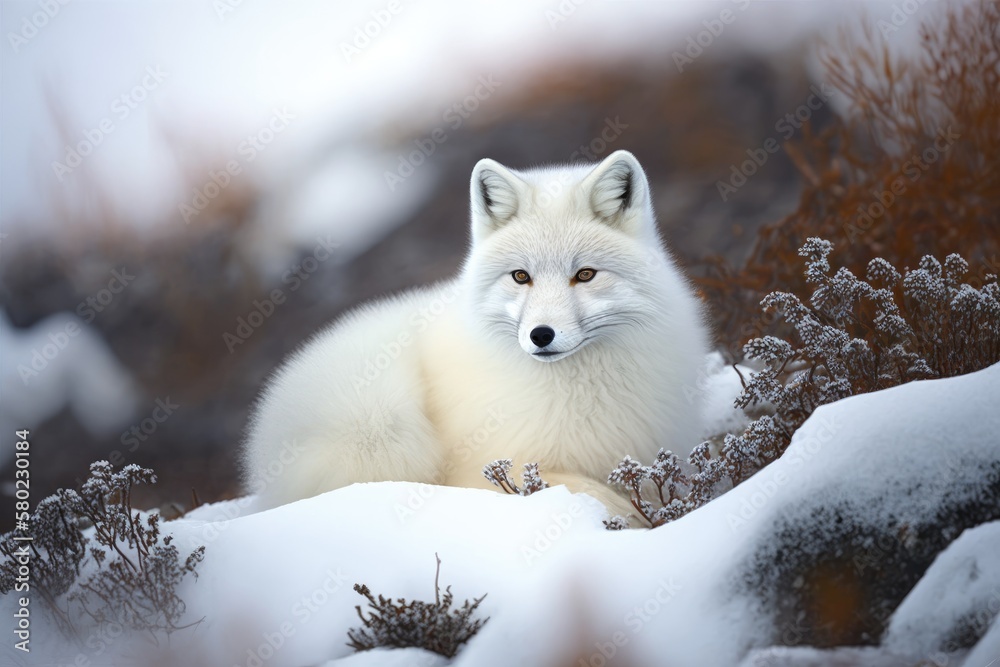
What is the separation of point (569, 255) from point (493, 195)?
50 centimetres

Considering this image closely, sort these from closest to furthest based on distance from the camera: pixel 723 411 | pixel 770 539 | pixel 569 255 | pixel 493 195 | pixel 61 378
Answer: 1. pixel 770 539
2. pixel 569 255
3. pixel 493 195
4. pixel 61 378
5. pixel 723 411

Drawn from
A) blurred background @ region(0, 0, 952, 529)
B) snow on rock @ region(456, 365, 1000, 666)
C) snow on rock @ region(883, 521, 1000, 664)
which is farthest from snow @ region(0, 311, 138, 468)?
snow on rock @ region(883, 521, 1000, 664)

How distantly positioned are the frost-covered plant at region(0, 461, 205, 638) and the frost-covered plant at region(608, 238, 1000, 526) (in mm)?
1489

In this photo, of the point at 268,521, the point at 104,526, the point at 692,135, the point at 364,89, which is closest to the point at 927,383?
the point at 268,521

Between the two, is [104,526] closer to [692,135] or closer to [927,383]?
[927,383]

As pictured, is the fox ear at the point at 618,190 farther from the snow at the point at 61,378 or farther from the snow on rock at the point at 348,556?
the snow at the point at 61,378

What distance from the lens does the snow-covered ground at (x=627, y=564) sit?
5.90 feet

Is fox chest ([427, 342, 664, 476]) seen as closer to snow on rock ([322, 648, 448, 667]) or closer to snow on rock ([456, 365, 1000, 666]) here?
snow on rock ([456, 365, 1000, 666])

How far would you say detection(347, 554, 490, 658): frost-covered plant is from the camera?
2.03 metres

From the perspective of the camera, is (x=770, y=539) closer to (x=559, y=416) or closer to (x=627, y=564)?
(x=627, y=564)

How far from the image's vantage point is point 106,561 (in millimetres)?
2613

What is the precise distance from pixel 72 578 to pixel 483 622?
1.49 m

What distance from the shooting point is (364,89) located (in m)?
4.31

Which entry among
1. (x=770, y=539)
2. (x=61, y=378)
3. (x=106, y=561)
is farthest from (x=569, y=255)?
(x=61, y=378)
